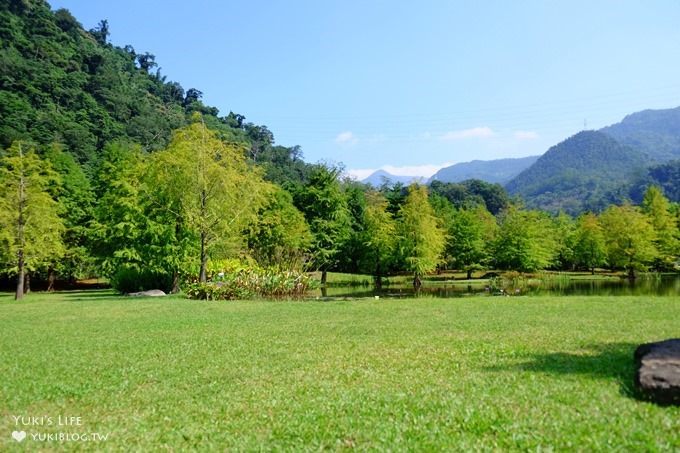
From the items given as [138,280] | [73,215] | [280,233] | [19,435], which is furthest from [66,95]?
[19,435]

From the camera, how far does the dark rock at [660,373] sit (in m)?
6.02

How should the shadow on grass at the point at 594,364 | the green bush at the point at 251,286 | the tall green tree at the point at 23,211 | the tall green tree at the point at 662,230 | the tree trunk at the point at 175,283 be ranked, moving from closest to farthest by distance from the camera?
the shadow on grass at the point at 594,364 → the tall green tree at the point at 23,211 → the green bush at the point at 251,286 → the tree trunk at the point at 175,283 → the tall green tree at the point at 662,230

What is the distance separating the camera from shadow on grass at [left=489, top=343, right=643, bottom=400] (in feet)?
23.6

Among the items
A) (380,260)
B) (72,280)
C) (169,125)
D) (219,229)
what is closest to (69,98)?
(169,125)

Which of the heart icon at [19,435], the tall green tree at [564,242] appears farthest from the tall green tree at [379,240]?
the heart icon at [19,435]

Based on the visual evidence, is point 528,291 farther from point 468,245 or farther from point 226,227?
point 468,245

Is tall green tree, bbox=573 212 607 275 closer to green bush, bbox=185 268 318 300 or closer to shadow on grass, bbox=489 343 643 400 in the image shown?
green bush, bbox=185 268 318 300

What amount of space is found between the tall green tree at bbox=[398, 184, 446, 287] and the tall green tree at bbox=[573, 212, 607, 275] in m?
17.9

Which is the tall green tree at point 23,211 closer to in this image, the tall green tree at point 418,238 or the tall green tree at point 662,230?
the tall green tree at point 418,238

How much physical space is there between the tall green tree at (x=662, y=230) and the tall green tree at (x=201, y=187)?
124 feet

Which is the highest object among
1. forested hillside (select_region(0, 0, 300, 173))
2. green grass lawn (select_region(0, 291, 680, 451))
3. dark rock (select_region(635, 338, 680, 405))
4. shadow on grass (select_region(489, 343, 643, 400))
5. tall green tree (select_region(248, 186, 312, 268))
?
forested hillside (select_region(0, 0, 300, 173))

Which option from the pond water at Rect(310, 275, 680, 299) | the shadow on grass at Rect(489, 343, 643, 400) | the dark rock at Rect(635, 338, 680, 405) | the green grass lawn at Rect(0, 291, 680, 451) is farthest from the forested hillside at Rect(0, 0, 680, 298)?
the dark rock at Rect(635, 338, 680, 405)

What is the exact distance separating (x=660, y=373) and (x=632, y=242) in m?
43.3

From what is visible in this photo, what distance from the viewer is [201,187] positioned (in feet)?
88.5
